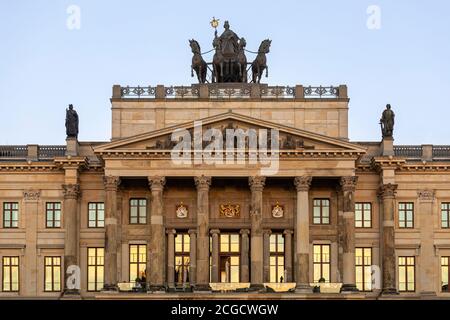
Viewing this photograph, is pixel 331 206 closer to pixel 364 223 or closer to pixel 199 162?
pixel 364 223

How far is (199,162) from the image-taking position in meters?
65.9

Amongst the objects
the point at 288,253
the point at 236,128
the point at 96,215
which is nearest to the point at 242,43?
the point at 236,128

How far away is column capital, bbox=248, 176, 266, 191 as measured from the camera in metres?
65.9

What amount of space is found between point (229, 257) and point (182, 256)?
3.54 metres

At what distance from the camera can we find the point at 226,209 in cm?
6888

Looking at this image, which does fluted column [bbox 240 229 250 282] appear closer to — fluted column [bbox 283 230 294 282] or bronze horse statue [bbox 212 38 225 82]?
fluted column [bbox 283 230 294 282]

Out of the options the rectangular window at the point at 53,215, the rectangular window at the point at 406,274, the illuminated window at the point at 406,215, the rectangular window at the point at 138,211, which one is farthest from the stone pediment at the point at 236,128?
the rectangular window at the point at 406,274

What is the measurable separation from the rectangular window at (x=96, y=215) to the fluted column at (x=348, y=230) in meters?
18.5

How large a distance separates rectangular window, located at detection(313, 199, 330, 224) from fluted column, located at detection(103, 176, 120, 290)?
15.2m

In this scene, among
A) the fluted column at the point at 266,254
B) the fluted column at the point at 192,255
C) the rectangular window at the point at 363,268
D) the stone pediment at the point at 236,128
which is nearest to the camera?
the stone pediment at the point at 236,128

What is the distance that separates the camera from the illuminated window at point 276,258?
68.1m

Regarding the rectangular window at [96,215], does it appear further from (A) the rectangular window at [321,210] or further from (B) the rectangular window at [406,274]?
(B) the rectangular window at [406,274]

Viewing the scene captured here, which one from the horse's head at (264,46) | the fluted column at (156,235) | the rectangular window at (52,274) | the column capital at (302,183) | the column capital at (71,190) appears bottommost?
the rectangular window at (52,274)

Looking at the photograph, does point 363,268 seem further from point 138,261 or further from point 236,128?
point 138,261
